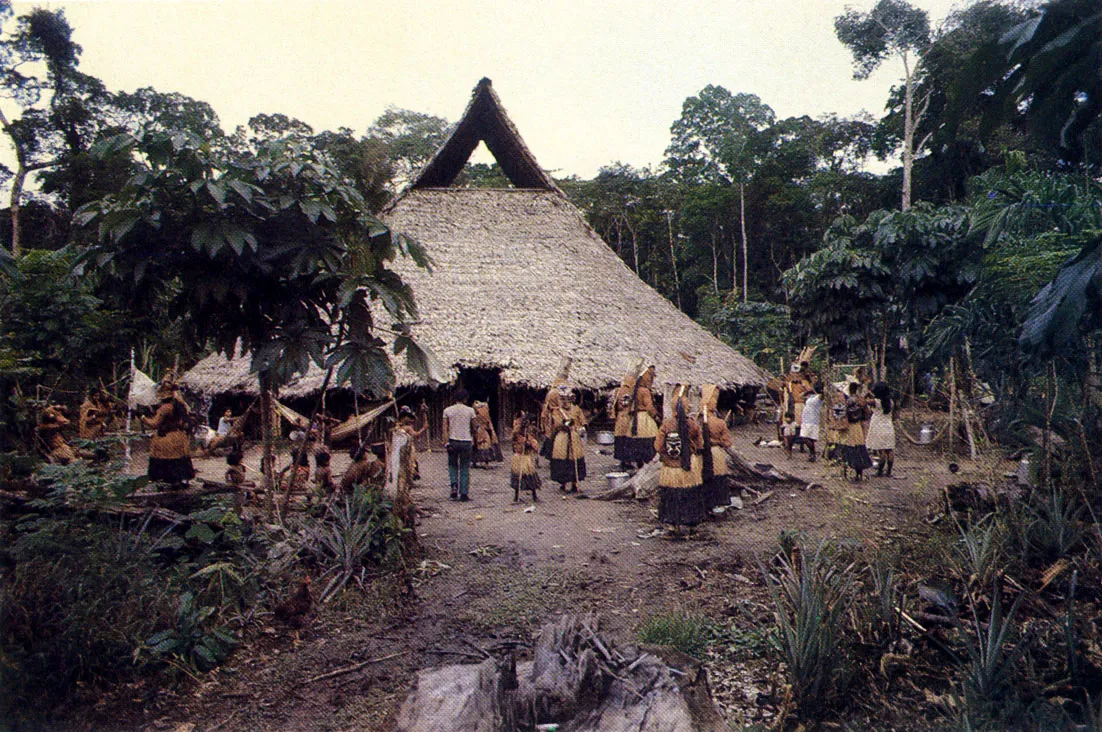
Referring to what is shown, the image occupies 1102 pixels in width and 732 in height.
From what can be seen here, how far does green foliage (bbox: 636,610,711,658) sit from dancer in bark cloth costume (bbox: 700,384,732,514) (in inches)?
128

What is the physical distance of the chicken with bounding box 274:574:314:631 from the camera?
4.56 m

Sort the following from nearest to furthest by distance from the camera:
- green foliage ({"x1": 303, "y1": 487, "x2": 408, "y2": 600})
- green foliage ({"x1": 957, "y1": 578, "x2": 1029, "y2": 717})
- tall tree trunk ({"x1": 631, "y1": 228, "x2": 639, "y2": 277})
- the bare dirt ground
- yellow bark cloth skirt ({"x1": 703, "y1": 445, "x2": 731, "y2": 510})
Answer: green foliage ({"x1": 957, "y1": 578, "x2": 1029, "y2": 717}), the bare dirt ground, green foliage ({"x1": 303, "y1": 487, "x2": 408, "y2": 600}), yellow bark cloth skirt ({"x1": 703, "y1": 445, "x2": 731, "y2": 510}), tall tree trunk ({"x1": 631, "y1": 228, "x2": 639, "y2": 277})

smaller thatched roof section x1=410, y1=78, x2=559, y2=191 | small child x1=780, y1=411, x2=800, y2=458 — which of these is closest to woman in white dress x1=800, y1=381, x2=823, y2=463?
small child x1=780, y1=411, x2=800, y2=458

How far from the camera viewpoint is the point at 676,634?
13.8 feet

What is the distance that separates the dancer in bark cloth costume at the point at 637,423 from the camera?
32.2ft

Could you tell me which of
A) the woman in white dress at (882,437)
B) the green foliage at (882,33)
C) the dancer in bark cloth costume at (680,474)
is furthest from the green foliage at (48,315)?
the woman in white dress at (882,437)

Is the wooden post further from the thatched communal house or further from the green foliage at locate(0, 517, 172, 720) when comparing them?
the green foliage at locate(0, 517, 172, 720)

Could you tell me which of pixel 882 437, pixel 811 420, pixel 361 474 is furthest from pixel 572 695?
pixel 811 420

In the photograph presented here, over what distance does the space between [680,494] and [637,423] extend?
323cm

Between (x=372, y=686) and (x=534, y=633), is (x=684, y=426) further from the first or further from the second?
(x=372, y=686)

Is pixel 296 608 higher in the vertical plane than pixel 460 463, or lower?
lower

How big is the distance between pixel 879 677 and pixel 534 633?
84.7 inches

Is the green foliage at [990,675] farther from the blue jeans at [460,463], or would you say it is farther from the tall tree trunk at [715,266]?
the tall tree trunk at [715,266]

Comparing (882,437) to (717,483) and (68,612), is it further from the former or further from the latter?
(68,612)
